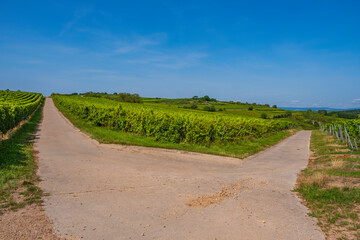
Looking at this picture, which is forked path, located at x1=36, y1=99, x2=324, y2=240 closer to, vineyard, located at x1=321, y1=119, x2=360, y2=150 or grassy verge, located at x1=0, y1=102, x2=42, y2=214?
grassy verge, located at x1=0, y1=102, x2=42, y2=214

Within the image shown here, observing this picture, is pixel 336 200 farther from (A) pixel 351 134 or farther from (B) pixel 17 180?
(A) pixel 351 134

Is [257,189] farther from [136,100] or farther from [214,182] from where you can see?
[136,100]

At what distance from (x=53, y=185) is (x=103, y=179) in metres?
1.49

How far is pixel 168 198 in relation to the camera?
6.30 metres

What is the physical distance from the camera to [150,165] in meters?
9.88

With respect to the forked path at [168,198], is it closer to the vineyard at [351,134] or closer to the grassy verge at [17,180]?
the grassy verge at [17,180]

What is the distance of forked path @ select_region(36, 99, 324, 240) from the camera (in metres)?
4.63

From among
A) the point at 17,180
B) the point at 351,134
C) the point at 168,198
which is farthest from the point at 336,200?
the point at 351,134

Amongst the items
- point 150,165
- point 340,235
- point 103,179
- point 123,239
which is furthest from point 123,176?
point 340,235

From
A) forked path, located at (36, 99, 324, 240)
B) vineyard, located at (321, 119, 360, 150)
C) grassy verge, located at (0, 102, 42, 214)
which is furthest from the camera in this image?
vineyard, located at (321, 119, 360, 150)

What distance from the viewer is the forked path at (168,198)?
4.63 metres

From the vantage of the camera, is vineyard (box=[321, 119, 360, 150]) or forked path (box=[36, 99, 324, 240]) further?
vineyard (box=[321, 119, 360, 150])

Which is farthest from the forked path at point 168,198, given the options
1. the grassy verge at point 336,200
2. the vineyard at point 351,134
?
the vineyard at point 351,134

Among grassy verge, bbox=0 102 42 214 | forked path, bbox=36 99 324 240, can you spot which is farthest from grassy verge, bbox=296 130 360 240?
grassy verge, bbox=0 102 42 214
